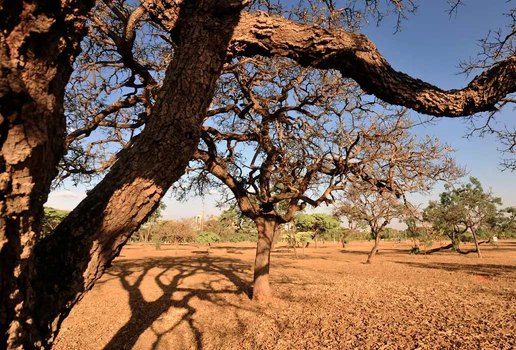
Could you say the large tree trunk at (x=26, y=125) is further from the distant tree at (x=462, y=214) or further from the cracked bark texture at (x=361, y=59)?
the distant tree at (x=462, y=214)

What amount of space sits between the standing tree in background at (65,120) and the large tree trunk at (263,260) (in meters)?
7.50

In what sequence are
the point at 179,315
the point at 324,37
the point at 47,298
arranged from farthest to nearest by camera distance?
the point at 179,315
the point at 324,37
the point at 47,298

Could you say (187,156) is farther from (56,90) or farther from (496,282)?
(496,282)

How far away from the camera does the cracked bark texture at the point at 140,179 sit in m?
1.71

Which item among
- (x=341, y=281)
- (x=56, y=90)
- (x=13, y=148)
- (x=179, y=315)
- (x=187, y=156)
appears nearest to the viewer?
(x=13, y=148)

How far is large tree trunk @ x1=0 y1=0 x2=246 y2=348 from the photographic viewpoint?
5.57 feet

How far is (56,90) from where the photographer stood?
1.39m

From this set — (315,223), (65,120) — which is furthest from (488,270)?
(315,223)

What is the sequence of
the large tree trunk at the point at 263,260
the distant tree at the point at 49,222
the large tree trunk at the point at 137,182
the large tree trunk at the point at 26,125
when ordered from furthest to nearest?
the large tree trunk at the point at 263,260 → the distant tree at the point at 49,222 → the large tree trunk at the point at 137,182 → the large tree trunk at the point at 26,125

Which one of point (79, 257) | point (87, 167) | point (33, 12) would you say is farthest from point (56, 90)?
point (87, 167)

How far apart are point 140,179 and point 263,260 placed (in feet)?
26.9

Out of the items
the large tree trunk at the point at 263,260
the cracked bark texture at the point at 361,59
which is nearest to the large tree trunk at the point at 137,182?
the cracked bark texture at the point at 361,59

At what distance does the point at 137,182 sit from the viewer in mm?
1910

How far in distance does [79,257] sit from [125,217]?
→ 12.9 inches
